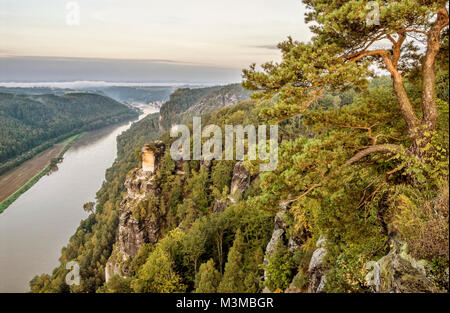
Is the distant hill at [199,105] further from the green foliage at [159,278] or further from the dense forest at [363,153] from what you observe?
the dense forest at [363,153]

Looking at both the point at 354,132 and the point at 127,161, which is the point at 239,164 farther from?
the point at 127,161

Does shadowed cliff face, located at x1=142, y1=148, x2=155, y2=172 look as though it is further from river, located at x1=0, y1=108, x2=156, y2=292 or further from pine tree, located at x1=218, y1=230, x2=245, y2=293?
pine tree, located at x1=218, y1=230, x2=245, y2=293

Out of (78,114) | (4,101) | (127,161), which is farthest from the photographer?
(78,114)

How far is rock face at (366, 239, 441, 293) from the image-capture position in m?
3.95

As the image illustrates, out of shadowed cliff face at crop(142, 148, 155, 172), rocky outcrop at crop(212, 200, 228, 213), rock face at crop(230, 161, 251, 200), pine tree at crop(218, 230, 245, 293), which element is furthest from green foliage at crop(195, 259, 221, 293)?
shadowed cliff face at crop(142, 148, 155, 172)

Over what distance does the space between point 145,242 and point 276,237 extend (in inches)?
969

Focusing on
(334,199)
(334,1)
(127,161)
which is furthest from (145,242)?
(127,161)

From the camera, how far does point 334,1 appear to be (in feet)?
17.3

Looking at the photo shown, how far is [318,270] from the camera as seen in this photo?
24.1 feet

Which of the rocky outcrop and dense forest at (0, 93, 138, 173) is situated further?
dense forest at (0, 93, 138, 173)

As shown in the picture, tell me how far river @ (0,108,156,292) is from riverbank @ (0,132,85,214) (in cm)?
141

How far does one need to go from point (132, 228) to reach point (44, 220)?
2478 cm

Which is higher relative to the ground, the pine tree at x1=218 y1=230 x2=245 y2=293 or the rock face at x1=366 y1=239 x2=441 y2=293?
the rock face at x1=366 y1=239 x2=441 y2=293

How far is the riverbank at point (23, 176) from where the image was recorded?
5348cm
